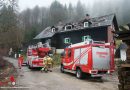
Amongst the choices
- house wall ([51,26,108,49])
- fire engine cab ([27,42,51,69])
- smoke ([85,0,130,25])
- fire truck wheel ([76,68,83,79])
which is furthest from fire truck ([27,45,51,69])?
smoke ([85,0,130,25])

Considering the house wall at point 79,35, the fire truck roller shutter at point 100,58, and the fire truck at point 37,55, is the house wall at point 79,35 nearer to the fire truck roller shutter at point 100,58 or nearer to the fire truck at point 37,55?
the fire truck at point 37,55

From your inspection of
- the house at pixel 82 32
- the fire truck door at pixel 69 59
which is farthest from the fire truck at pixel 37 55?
the house at pixel 82 32

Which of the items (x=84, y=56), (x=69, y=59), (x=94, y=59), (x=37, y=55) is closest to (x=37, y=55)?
Answer: (x=37, y=55)

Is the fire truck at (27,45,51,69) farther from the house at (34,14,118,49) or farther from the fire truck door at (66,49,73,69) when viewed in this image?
the house at (34,14,118,49)

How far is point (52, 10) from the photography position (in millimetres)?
107312

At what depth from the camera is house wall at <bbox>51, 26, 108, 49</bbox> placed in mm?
47906

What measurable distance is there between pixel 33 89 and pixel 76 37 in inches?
1512

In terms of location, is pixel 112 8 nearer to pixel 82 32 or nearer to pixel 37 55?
pixel 82 32

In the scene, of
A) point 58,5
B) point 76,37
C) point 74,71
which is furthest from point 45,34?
point 58,5

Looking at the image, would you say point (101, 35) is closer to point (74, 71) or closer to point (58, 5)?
point (74, 71)

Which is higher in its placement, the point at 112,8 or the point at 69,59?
the point at 112,8

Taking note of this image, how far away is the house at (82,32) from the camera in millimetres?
47469

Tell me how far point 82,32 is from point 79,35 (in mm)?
1040

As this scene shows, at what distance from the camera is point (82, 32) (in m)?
52.5
